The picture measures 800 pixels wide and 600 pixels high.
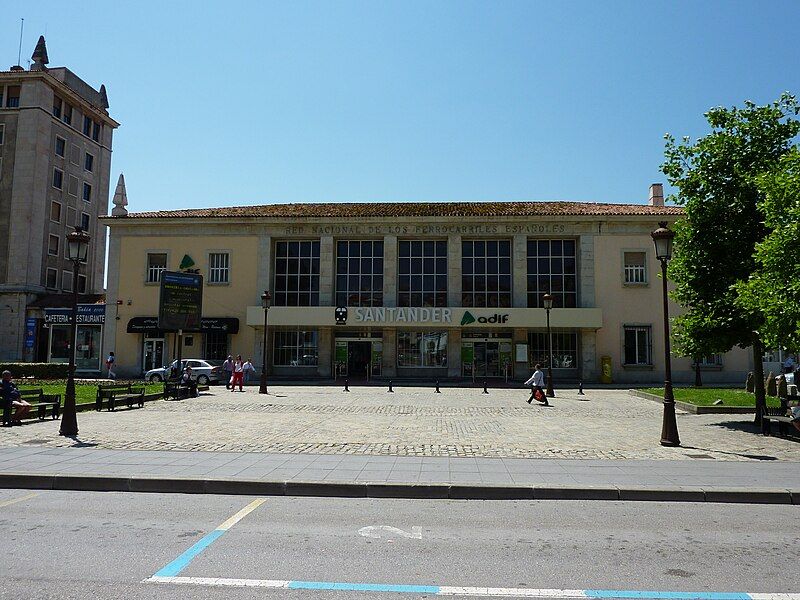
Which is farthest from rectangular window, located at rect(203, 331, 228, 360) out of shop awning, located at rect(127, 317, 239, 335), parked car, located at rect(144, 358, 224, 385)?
parked car, located at rect(144, 358, 224, 385)

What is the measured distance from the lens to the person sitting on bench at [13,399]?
1445cm

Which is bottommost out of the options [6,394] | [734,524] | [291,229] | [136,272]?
[734,524]

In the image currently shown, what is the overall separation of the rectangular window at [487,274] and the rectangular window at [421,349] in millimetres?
2961

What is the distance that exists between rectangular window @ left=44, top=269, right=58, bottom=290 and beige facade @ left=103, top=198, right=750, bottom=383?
57.9ft

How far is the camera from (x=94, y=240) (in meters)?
61.7

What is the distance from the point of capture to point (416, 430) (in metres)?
15.0

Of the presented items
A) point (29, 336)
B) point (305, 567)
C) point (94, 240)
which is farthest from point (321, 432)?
point (94, 240)

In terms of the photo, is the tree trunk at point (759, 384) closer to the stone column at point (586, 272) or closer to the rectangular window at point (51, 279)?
the stone column at point (586, 272)

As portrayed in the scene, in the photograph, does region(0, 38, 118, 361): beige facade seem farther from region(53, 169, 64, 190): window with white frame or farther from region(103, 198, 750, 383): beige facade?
region(103, 198, 750, 383): beige facade

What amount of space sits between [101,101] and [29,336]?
31.5 meters

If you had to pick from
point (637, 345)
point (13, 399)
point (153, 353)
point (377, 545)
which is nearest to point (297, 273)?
point (153, 353)

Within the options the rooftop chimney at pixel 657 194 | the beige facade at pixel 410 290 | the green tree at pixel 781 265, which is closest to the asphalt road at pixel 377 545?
the green tree at pixel 781 265

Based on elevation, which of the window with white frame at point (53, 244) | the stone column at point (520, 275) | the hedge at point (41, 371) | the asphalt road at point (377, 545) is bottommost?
the asphalt road at point (377, 545)

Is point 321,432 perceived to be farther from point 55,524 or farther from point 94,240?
point 94,240
